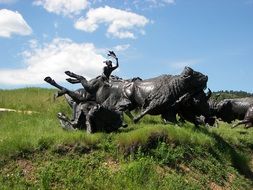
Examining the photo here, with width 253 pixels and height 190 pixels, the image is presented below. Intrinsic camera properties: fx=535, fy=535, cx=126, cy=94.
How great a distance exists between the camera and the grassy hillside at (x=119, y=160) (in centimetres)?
1233

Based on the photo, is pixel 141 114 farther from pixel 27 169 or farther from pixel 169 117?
pixel 27 169

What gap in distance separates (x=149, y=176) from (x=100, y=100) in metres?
4.62

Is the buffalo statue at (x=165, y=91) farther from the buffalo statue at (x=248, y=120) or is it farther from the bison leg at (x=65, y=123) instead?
the buffalo statue at (x=248, y=120)

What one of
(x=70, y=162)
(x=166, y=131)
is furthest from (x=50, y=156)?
(x=166, y=131)

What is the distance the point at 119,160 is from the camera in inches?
525

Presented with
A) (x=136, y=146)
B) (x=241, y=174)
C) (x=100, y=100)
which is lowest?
(x=241, y=174)

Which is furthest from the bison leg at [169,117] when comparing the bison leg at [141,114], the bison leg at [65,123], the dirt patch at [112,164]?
the dirt patch at [112,164]

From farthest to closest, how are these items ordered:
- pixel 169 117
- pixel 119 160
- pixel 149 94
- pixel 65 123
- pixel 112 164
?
pixel 169 117 < pixel 149 94 < pixel 65 123 < pixel 119 160 < pixel 112 164

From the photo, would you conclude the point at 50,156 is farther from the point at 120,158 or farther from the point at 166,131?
the point at 166,131

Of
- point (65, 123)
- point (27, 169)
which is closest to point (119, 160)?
point (27, 169)

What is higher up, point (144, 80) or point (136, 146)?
point (144, 80)

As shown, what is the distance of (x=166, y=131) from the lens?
571 inches

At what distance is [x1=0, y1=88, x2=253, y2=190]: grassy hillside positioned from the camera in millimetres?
12328

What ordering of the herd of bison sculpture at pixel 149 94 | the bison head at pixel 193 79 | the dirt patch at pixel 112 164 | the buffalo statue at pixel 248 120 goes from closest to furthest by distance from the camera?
1. the dirt patch at pixel 112 164
2. the herd of bison sculpture at pixel 149 94
3. the bison head at pixel 193 79
4. the buffalo statue at pixel 248 120
